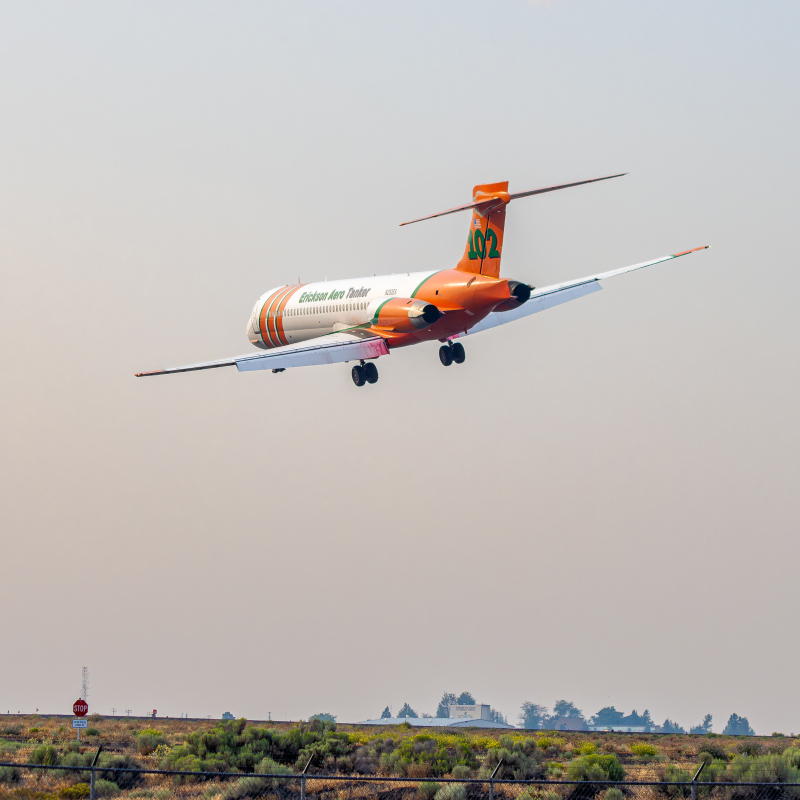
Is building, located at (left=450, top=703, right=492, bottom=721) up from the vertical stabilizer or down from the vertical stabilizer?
down

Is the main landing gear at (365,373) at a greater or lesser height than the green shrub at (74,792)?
greater

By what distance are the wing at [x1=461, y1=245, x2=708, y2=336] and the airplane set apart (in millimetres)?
42

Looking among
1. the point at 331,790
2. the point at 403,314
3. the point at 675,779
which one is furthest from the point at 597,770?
the point at 403,314

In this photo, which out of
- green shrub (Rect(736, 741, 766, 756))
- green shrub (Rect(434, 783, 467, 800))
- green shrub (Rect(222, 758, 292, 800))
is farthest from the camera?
green shrub (Rect(736, 741, 766, 756))

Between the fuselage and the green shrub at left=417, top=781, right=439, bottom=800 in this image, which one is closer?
the green shrub at left=417, top=781, right=439, bottom=800

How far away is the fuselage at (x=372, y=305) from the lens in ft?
149

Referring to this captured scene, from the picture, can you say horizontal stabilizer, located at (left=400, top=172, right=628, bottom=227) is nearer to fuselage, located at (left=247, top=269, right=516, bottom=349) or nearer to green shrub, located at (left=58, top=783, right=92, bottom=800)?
fuselage, located at (left=247, top=269, right=516, bottom=349)

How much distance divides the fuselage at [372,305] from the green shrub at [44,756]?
20.1m

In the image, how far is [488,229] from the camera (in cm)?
4641

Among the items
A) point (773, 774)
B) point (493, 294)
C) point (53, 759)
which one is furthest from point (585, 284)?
point (53, 759)

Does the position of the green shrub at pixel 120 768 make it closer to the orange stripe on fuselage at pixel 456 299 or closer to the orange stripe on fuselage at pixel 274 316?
the orange stripe on fuselage at pixel 456 299

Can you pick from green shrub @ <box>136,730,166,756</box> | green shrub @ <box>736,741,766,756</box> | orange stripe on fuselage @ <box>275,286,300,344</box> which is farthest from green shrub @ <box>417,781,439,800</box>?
orange stripe on fuselage @ <box>275,286,300,344</box>

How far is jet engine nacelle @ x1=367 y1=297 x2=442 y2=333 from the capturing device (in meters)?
46.2

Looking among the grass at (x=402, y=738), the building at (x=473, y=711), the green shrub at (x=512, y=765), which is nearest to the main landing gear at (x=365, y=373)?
the grass at (x=402, y=738)
